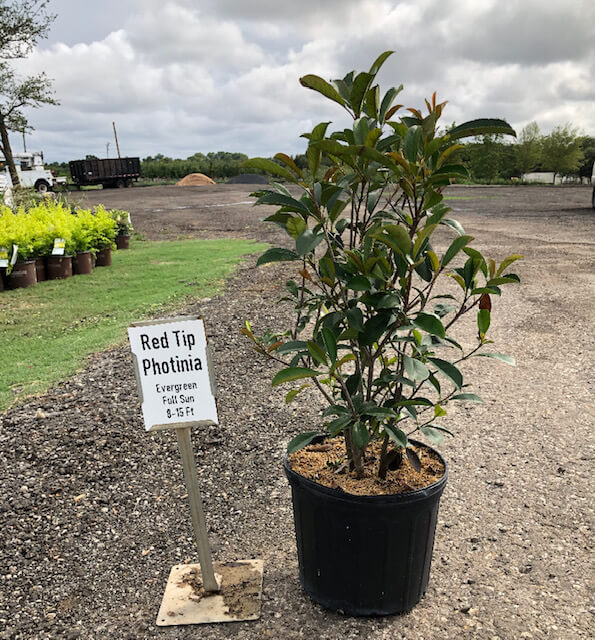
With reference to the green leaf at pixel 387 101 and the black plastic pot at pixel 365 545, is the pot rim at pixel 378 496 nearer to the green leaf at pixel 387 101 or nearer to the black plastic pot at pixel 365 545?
the black plastic pot at pixel 365 545

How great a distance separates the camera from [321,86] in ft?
5.31

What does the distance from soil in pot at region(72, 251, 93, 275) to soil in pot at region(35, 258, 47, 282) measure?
0.52 m

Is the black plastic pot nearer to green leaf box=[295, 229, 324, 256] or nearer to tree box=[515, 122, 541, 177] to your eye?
green leaf box=[295, 229, 324, 256]

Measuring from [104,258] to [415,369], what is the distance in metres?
8.20

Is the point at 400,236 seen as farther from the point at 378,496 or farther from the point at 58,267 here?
the point at 58,267

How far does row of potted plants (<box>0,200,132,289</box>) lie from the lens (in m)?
7.12

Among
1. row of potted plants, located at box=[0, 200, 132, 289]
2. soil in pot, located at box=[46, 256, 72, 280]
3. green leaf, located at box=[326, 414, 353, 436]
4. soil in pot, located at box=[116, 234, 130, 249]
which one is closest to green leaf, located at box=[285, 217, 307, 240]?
green leaf, located at box=[326, 414, 353, 436]

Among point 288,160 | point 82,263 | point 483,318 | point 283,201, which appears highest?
point 288,160

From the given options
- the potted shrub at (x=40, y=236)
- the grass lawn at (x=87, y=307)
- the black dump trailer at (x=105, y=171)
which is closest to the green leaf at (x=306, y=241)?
the grass lawn at (x=87, y=307)

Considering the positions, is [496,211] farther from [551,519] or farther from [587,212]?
[551,519]

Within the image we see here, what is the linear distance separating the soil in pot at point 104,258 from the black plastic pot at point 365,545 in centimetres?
776

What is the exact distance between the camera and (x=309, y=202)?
1666 millimetres

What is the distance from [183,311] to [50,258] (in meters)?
3.13

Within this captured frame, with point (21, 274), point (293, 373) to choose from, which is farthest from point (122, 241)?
point (293, 373)
